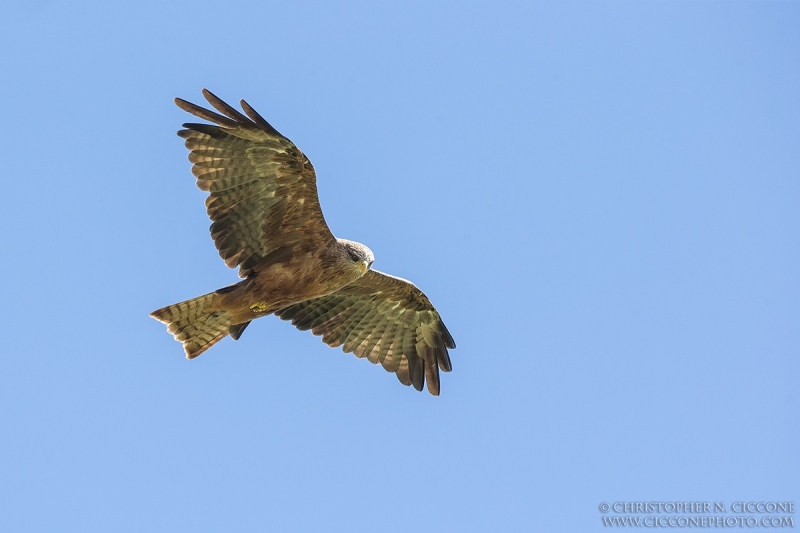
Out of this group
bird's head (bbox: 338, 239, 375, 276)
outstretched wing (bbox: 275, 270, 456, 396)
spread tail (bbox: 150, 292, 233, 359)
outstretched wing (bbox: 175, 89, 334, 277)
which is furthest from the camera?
outstretched wing (bbox: 275, 270, 456, 396)

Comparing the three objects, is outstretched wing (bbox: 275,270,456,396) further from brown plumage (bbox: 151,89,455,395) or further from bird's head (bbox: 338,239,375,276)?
bird's head (bbox: 338,239,375,276)

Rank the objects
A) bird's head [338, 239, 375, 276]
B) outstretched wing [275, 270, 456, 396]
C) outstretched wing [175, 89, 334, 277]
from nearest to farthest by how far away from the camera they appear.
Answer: outstretched wing [175, 89, 334, 277] → bird's head [338, 239, 375, 276] → outstretched wing [275, 270, 456, 396]

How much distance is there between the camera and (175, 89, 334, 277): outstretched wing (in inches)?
522

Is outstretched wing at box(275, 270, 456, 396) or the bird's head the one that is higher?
the bird's head

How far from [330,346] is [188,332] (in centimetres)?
221

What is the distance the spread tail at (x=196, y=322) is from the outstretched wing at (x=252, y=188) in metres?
0.55

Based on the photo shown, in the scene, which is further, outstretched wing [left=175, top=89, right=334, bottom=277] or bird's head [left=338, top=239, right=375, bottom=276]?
bird's head [left=338, top=239, right=375, bottom=276]

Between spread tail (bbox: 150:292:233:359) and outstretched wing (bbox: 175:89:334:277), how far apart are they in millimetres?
548

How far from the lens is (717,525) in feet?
46.8

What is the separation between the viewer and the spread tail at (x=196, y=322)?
45.3 ft

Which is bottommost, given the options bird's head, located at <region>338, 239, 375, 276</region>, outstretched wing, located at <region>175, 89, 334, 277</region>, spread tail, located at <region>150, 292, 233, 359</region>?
spread tail, located at <region>150, 292, 233, 359</region>

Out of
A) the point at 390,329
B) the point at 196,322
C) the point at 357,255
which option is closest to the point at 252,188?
the point at 357,255

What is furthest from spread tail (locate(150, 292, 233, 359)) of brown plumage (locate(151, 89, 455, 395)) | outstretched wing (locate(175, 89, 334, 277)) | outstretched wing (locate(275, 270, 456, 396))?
outstretched wing (locate(275, 270, 456, 396))

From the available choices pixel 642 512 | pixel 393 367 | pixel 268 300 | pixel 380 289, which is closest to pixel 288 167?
pixel 268 300
